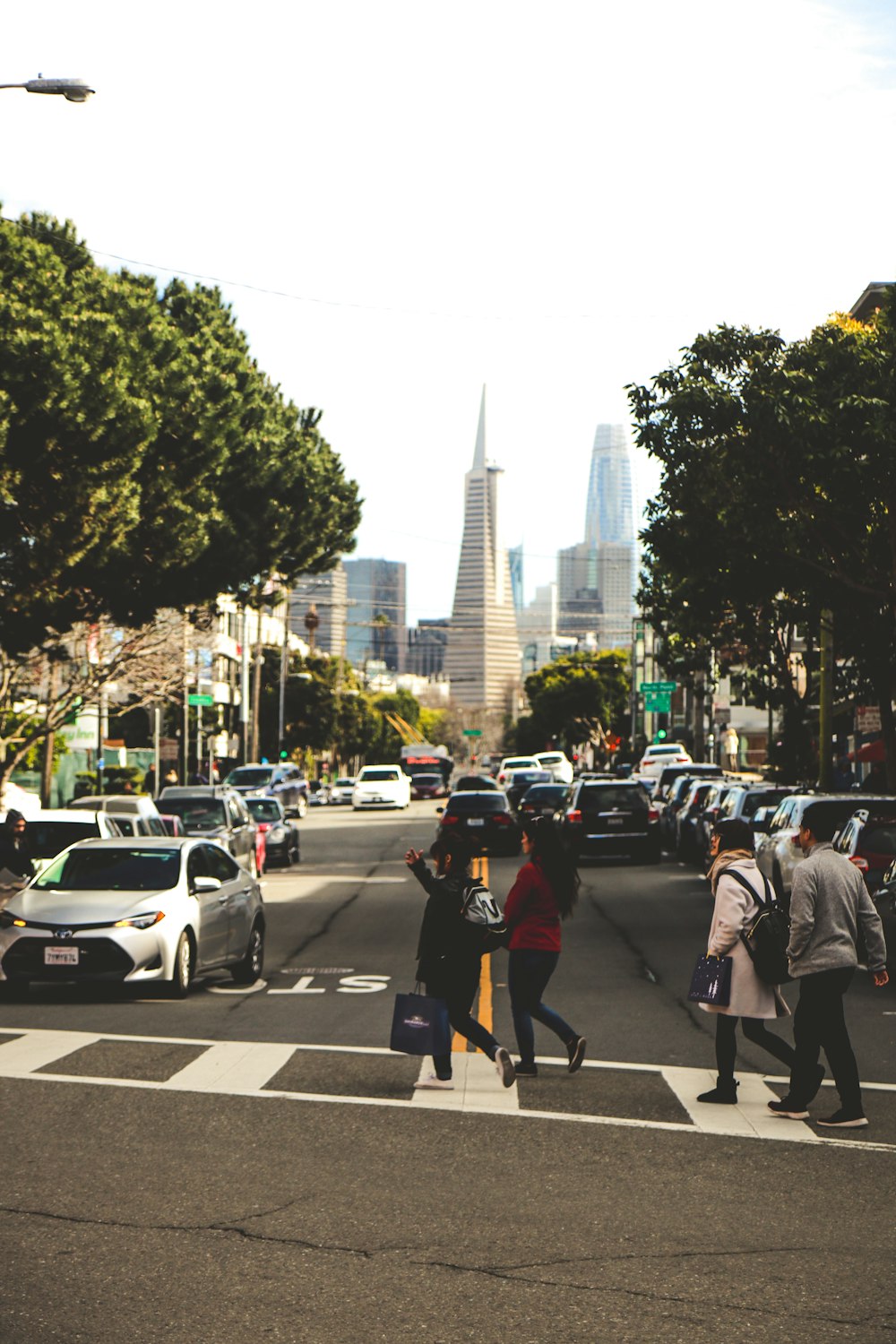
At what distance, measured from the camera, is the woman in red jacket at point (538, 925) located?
1122 cm

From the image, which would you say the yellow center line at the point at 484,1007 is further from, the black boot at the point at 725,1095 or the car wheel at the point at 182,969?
the car wheel at the point at 182,969

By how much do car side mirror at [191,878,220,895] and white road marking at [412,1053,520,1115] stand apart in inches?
179

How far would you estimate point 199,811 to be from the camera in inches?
1235

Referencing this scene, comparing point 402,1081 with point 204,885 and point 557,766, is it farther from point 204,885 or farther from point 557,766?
point 557,766

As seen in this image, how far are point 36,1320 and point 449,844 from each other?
539cm

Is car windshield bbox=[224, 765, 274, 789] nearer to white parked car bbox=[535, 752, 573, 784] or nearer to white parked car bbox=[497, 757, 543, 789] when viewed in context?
white parked car bbox=[497, 757, 543, 789]

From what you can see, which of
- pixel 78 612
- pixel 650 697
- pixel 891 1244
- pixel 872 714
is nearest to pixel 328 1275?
pixel 891 1244

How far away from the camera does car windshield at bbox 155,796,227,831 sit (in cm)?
3100

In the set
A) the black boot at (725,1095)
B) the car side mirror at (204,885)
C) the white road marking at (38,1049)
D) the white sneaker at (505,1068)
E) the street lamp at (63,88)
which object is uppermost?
the street lamp at (63,88)

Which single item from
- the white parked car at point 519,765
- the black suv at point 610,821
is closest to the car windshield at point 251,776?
the white parked car at point 519,765

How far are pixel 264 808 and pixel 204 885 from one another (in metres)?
21.5

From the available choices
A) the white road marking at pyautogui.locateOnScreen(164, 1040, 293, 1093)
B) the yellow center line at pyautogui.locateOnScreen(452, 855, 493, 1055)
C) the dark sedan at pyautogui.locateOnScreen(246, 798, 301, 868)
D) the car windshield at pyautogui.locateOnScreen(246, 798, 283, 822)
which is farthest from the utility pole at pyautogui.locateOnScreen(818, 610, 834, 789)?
the white road marking at pyautogui.locateOnScreen(164, 1040, 293, 1093)

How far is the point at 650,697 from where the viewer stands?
306 feet

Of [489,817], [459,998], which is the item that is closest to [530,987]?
[459,998]
